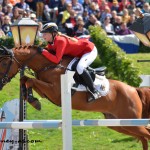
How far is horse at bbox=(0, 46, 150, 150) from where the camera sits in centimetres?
1063

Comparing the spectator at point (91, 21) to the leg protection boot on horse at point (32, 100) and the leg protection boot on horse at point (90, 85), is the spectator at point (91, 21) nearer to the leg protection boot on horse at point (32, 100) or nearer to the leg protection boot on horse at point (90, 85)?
the leg protection boot on horse at point (90, 85)

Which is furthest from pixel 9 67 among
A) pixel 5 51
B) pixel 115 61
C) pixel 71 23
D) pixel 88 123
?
pixel 71 23

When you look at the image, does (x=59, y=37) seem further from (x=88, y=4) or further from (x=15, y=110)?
(x=88, y=4)

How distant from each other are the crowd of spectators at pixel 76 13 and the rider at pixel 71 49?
7898 millimetres

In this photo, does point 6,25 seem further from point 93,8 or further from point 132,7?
point 132,7

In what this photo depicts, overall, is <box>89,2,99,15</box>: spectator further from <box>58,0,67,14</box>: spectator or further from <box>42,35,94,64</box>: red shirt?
<box>42,35,94,64</box>: red shirt

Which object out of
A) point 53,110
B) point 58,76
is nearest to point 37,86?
point 58,76

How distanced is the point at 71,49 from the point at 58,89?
0.71m

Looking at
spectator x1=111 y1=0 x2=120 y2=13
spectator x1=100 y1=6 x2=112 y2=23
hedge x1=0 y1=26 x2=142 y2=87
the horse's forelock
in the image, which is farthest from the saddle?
spectator x1=111 y1=0 x2=120 y2=13

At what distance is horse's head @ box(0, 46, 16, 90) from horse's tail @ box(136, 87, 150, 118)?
2485 millimetres

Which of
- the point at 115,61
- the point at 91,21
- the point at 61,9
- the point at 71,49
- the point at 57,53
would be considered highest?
the point at 61,9

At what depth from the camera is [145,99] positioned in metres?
11.9

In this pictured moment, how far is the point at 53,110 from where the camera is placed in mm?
15141

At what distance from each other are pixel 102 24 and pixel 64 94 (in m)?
13.7
